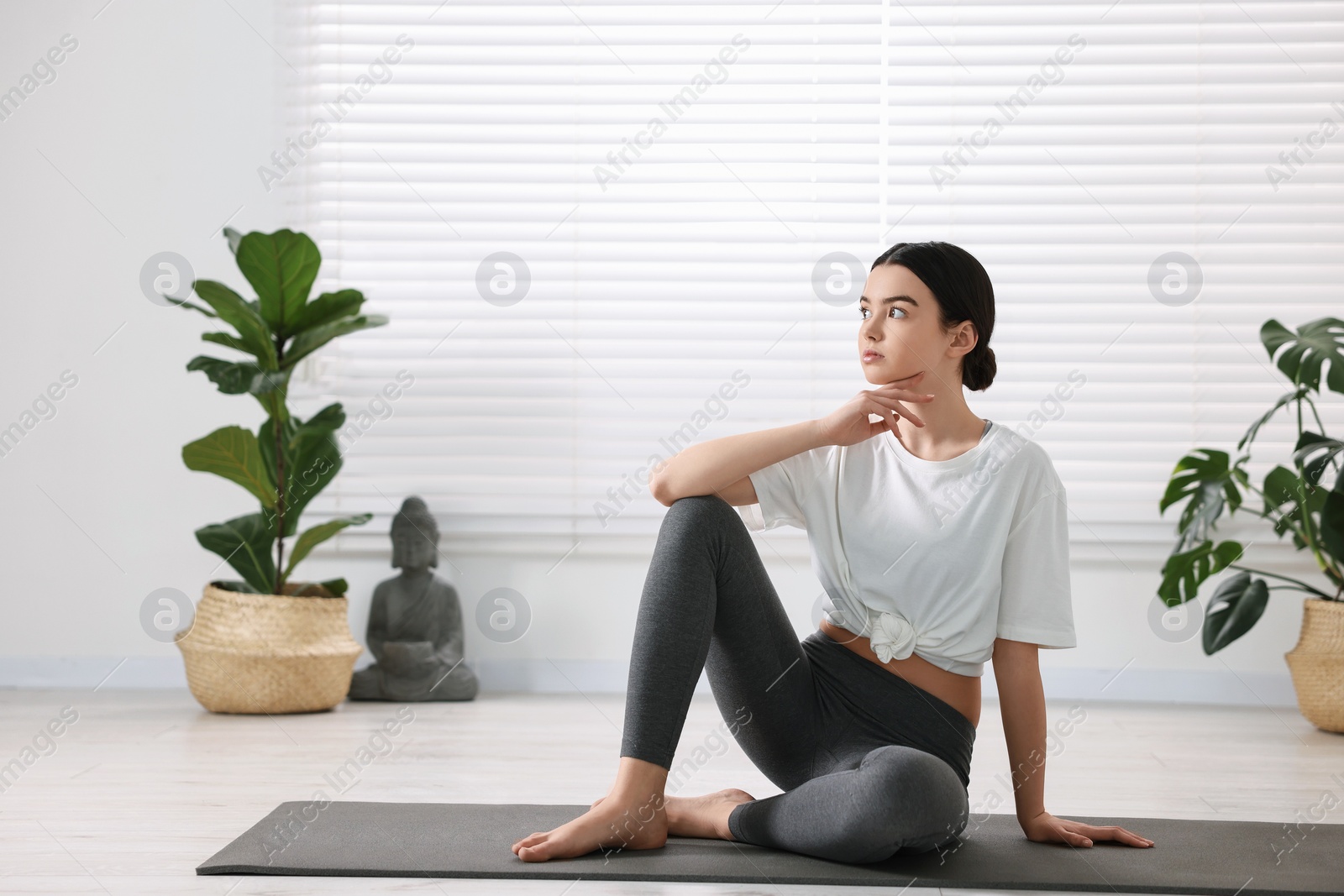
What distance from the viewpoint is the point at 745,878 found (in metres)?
1.28

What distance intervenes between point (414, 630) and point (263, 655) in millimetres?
369

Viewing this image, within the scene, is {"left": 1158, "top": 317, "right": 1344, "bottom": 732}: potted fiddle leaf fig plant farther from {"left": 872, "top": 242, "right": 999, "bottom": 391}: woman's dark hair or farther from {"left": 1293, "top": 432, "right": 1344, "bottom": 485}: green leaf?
{"left": 872, "top": 242, "right": 999, "bottom": 391}: woman's dark hair

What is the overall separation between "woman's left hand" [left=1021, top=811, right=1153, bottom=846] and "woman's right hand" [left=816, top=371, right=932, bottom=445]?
543 mm

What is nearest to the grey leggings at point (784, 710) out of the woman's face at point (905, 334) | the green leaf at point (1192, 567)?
the woman's face at point (905, 334)

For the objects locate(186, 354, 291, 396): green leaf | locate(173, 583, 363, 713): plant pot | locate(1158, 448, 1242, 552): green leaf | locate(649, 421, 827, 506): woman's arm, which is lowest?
locate(173, 583, 363, 713): plant pot

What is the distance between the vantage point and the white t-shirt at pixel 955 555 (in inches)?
53.1

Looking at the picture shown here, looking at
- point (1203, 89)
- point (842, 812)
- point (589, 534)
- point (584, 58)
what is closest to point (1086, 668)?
point (589, 534)

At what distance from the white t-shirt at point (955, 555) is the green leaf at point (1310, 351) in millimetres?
1207

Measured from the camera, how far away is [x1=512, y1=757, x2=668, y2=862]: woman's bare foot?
1.30m

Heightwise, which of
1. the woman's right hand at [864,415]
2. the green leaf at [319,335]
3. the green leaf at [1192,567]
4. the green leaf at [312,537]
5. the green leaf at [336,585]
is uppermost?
the green leaf at [319,335]

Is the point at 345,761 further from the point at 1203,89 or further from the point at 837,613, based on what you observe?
the point at 1203,89

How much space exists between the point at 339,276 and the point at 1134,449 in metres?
2.08

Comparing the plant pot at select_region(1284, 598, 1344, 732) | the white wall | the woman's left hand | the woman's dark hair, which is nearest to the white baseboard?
the white wall

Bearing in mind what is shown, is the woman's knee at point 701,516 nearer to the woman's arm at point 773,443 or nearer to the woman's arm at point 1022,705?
the woman's arm at point 773,443
